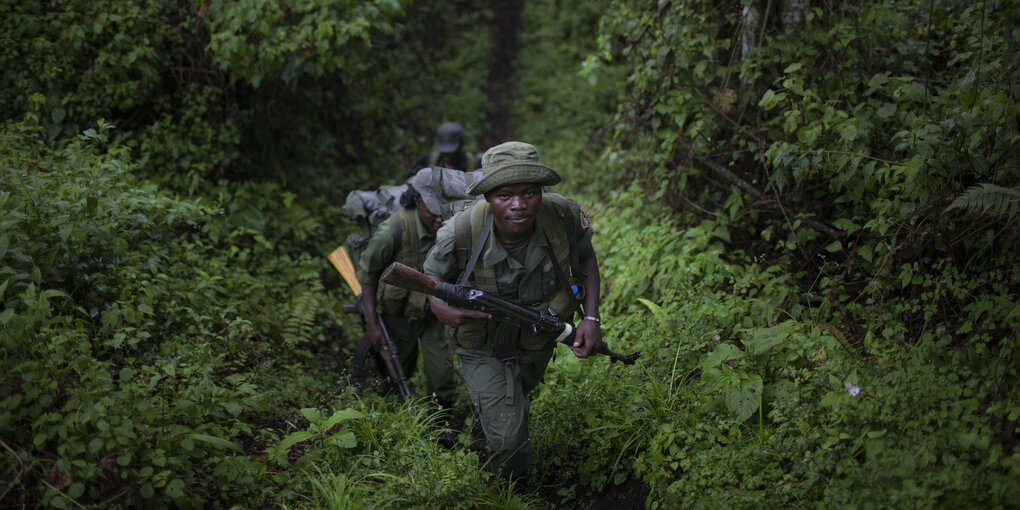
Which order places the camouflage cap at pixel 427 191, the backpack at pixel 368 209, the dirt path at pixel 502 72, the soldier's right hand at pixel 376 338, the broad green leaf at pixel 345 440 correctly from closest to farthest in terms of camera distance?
the broad green leaf at pixel 345 440, the camouflage cap at pixel 427 191, the soldier's right hand at pixel 376 338, the backpack at pixel 368 209, the dirt path at pixel 502 72

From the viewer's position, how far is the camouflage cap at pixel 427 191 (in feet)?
15.6

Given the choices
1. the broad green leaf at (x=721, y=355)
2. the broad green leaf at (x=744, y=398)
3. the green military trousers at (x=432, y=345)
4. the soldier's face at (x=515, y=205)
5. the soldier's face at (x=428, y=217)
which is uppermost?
the soldier's face at (x=515, y=205)

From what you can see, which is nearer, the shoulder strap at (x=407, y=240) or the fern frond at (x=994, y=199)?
the fern frond at (x=994, y=199)

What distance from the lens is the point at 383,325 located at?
5.30 metres

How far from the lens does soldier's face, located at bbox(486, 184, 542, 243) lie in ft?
12.0

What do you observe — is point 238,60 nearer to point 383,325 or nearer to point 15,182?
point 15,182

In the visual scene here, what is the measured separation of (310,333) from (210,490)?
2812 mm

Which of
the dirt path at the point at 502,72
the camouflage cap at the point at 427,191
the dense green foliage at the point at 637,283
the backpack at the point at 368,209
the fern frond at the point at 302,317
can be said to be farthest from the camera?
the dirt path at the point at 502,72

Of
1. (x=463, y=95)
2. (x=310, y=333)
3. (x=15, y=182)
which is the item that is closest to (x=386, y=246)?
(x=310, y=333)

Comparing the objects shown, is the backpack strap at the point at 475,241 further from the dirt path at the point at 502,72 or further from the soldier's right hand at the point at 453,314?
the dirt path at the point at 502,72

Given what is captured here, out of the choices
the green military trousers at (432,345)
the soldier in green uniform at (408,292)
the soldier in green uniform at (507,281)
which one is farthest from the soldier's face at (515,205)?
the green military trousers at (432,345)

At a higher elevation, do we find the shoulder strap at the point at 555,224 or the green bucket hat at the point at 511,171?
the green bucket hat at the point at 511,171

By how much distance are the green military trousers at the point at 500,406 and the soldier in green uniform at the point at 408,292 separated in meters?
0.60

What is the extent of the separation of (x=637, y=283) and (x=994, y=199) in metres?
2.72
